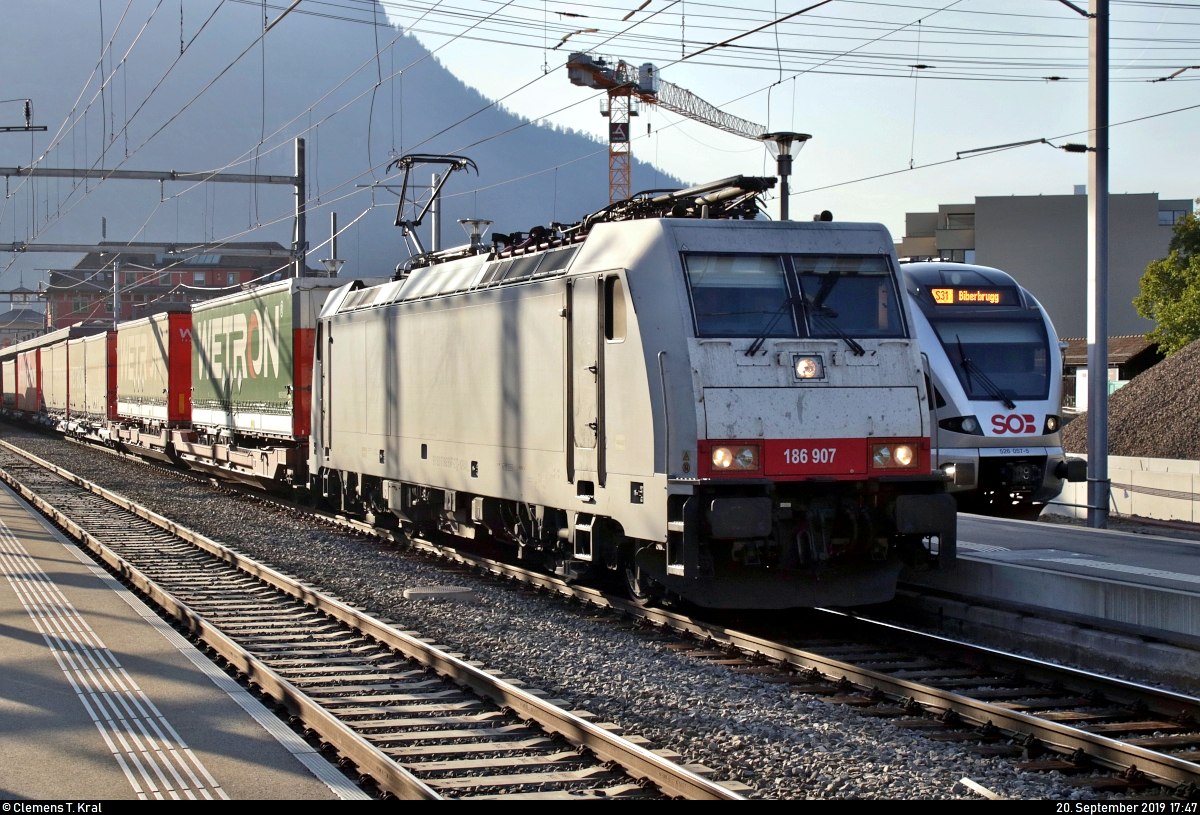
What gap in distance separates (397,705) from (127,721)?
169cm

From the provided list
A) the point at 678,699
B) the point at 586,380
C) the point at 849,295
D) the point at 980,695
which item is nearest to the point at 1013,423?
the point at 849,295

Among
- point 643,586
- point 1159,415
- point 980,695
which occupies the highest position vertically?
point 1159,415

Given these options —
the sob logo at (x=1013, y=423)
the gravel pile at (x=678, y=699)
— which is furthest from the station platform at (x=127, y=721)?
the sob logo at (x=1013, y=423)

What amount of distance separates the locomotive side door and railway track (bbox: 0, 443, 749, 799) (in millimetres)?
2145

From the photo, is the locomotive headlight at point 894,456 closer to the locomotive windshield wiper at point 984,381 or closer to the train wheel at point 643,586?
the train wheel at point 643,586

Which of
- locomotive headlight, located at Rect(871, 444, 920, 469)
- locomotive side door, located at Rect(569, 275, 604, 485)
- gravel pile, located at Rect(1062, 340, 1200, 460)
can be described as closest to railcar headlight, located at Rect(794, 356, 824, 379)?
locomotive headlight, located at Rect(871, 444, 920, 469)

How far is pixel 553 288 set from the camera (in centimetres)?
1116

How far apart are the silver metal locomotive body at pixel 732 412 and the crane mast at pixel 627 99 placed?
48008 millimetres

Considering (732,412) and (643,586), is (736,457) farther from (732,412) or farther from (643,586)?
(643,586)

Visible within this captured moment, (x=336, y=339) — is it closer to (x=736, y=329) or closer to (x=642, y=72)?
(x=736, y=329)

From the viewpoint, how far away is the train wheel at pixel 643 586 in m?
10.5

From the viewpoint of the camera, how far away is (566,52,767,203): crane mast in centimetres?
6172

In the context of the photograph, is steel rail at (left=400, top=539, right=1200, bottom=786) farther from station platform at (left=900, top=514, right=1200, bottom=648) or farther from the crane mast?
the crane mast

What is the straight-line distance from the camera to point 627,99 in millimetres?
67188
